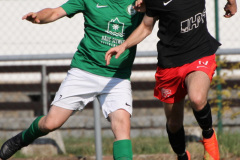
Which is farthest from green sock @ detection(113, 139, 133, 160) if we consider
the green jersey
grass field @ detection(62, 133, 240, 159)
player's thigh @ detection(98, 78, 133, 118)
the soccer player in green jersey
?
grass field @ detection(62, 133, 240, 159)

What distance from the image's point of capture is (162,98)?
16.2ft

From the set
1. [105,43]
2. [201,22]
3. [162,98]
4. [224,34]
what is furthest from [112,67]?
[224,34]

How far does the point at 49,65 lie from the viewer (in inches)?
336

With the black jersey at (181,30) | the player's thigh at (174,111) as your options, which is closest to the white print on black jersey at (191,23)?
the black jersey at (181,30)

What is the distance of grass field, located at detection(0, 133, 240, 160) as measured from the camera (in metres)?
6.34

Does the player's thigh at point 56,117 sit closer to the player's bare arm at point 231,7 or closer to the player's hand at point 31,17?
the player's hand at point 31,17

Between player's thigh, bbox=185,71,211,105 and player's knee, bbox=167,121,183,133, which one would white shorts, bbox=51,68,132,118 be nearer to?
player's knee, bbox=167,121,183,133

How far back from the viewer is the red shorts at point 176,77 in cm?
458

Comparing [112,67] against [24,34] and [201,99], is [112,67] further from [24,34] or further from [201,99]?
[24,34]

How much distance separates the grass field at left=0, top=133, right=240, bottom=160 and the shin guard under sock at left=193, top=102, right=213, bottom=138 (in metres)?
1.60

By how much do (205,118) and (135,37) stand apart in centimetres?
98

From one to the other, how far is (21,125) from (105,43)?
3001 mm

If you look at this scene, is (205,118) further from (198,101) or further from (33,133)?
(33,133)

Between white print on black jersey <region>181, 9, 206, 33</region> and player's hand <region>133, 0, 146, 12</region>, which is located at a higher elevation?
player's hand <region>133, 0, 146, 12</region>
